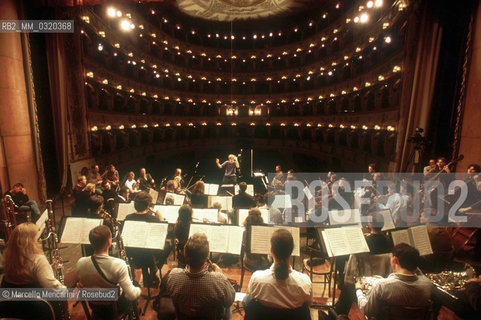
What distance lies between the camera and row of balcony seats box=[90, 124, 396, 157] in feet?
47.4

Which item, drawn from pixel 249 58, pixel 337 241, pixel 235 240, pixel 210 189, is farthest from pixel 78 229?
pixel 249 58

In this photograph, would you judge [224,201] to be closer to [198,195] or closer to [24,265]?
[198,195]

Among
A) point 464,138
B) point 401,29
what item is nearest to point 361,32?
point 401,29

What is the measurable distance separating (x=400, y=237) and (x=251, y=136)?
78.4ft

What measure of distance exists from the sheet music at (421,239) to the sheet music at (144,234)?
427 centimetres

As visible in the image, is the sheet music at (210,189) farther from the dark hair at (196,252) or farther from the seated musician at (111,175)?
the dark hair at (196,252)

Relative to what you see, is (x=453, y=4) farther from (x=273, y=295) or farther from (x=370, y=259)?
(x=273, y=295)

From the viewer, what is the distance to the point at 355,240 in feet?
14.6

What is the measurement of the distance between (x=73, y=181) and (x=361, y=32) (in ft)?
59.7

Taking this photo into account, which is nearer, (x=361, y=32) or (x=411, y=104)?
(x=411, y=104)

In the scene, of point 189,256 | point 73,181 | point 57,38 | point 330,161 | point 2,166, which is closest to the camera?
point 189,256

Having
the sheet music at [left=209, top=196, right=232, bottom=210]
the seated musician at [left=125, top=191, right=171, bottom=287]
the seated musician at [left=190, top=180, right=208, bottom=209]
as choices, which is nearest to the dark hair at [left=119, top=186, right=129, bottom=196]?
the seated musician at [left=190, top=180, right=208, bottom=209]

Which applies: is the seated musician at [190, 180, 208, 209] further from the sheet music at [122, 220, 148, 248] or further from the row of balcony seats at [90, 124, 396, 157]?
the row of balcony seats at [90, 124, 396, 157]

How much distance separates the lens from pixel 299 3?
821 inches
